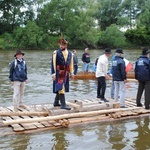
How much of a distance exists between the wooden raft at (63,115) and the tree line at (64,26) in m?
52.9

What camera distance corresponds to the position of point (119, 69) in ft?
30.9

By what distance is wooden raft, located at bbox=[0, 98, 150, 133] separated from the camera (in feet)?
24.9

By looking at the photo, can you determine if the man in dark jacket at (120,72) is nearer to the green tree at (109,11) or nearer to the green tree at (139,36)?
the green tree at (139,36)

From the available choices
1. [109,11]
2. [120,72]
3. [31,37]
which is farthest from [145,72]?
[109,11]

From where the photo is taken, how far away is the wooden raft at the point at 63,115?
24.9ft

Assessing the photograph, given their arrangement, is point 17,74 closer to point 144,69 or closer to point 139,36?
point 144,69

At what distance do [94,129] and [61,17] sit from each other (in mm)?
63759

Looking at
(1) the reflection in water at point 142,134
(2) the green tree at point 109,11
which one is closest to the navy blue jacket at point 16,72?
(1) the reflection in water at point 142,134

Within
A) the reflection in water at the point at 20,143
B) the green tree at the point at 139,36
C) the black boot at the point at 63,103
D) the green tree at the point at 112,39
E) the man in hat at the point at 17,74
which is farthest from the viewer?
the green tree at the point at 112,39

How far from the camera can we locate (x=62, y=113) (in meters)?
8.36

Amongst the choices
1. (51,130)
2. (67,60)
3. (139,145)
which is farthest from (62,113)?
(139,145)

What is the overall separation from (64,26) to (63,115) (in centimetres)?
6265

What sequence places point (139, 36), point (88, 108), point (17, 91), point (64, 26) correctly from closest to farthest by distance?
point (88, 108)
point (17, 91)
point (139, 36)
point (64, 26)

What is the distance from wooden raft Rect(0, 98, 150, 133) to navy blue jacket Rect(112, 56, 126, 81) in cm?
77
